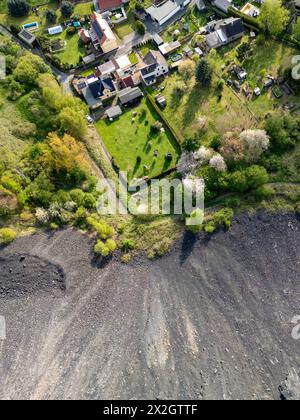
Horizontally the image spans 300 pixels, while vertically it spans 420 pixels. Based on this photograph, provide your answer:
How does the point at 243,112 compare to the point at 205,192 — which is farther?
the point at 243,112

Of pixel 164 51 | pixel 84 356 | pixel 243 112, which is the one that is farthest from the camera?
pixel 164 51

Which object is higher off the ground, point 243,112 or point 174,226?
point 243,112

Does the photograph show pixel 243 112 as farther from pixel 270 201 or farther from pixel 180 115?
pixel 270 201

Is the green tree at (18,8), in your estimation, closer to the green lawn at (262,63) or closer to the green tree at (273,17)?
the green lawn at (262,63)

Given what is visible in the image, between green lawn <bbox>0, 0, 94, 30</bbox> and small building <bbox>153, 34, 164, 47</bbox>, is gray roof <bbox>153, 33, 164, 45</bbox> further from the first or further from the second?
green lawn <bbox>0, 0, 94, 30</bbox>

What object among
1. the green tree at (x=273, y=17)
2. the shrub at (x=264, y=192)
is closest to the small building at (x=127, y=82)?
the green tree at (x=273, y=17)

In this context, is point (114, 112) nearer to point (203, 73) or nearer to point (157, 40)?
point (203, 73)

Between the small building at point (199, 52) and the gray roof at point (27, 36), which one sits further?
the gray roof at point (27, 36)
